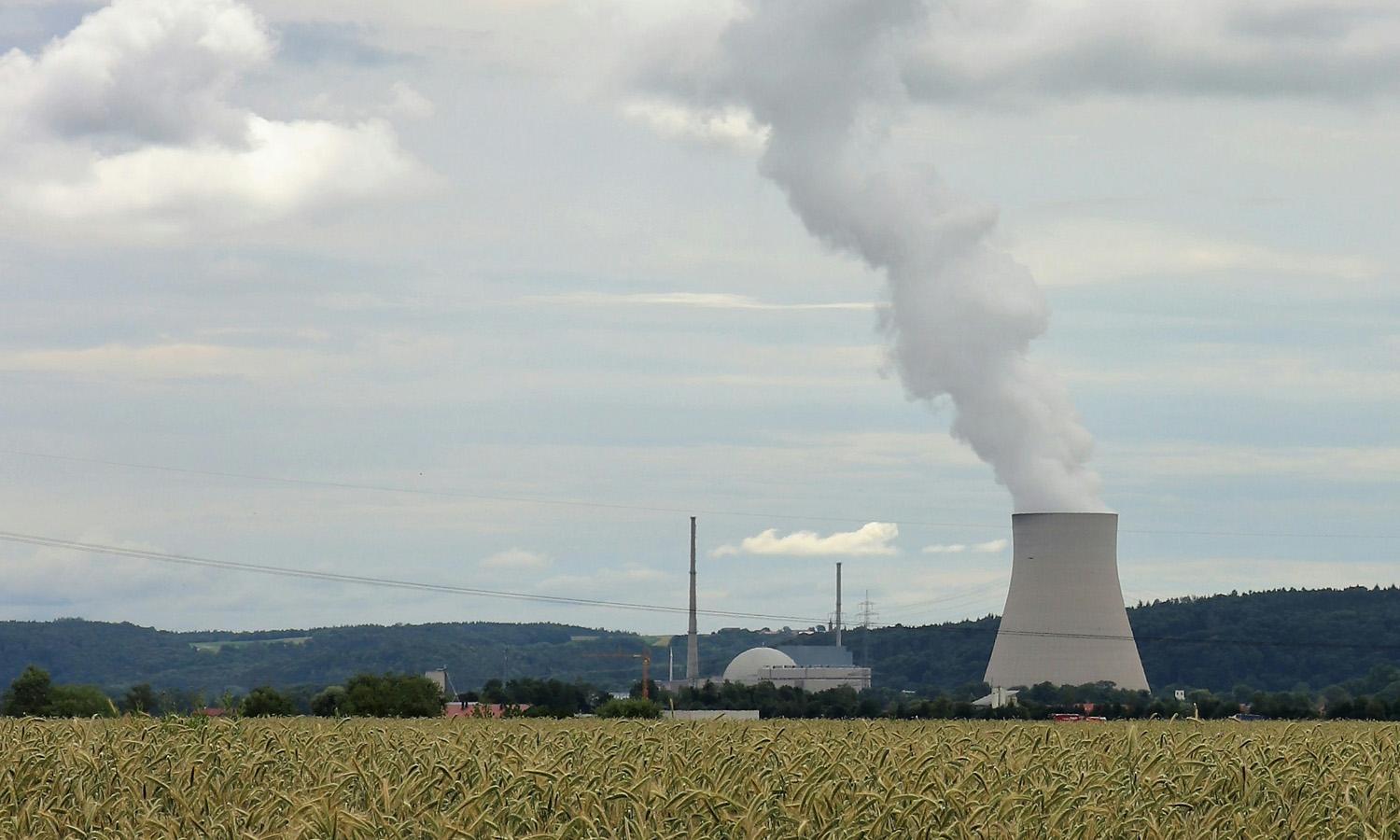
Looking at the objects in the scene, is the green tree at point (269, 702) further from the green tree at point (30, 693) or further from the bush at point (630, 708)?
the green tree at point (30, 693)

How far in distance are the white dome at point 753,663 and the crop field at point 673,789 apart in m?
110

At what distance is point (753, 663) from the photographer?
122 metres

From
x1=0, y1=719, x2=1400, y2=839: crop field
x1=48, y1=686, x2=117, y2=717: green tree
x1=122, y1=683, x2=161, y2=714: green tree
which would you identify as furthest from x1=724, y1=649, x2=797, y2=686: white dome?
x1=0, y1=719, x2=1400, y2=839: crop field

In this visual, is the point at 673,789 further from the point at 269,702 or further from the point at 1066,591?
the point at 1066,591

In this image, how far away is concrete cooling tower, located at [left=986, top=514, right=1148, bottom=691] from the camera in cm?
6944

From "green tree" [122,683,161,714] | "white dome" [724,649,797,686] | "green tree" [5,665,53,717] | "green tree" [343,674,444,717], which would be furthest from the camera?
"white dome" [724,649,797,686]

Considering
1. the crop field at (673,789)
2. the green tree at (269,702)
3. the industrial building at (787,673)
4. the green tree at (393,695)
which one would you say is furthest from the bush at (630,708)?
the industrial building at (787,673)

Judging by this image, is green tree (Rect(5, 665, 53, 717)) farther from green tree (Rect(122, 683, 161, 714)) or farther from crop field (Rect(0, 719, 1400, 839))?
crop field (Rect(0, 719, 1400, 839))

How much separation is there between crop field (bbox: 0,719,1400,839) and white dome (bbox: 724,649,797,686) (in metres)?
110

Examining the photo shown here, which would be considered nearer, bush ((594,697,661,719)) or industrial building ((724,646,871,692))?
bush ((594,697,661,719))

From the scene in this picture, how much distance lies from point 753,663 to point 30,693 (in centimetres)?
6785

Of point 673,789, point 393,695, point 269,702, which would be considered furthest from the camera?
point 393,695

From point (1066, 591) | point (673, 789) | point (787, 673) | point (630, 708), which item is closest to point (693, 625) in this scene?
point (787, 673)

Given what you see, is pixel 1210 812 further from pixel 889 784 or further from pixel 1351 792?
pixel 889 784
